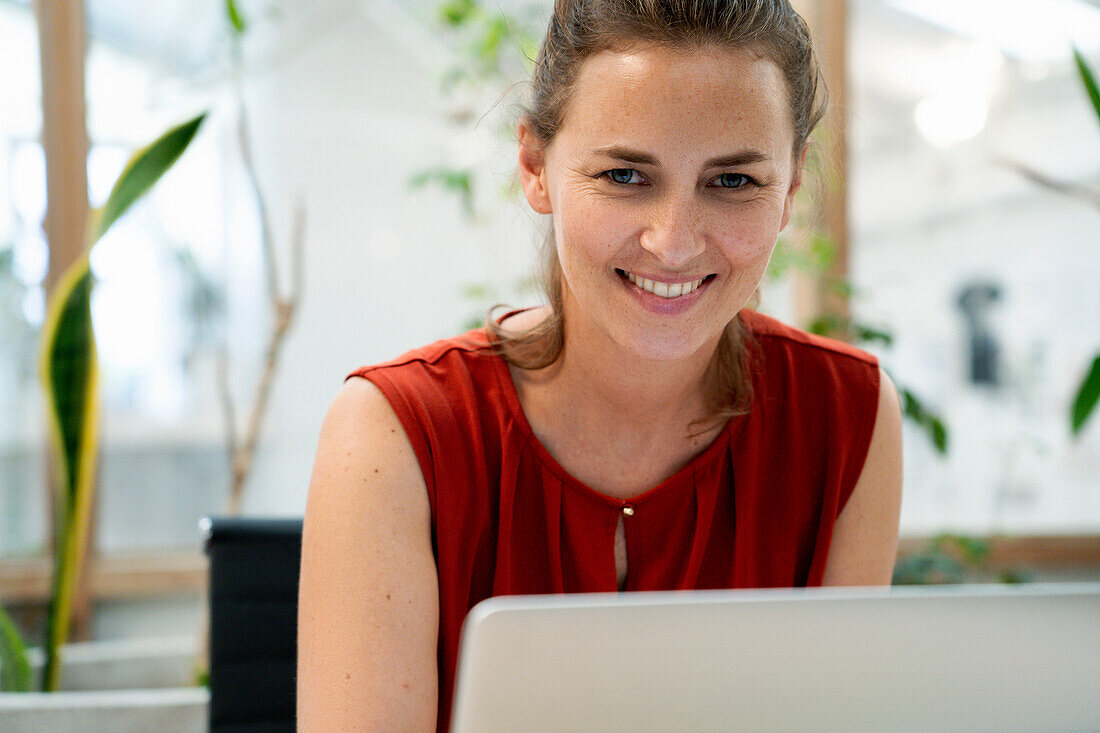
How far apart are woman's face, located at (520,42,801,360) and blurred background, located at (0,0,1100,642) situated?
124 centimetres

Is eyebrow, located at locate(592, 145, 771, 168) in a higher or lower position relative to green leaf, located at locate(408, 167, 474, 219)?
lower

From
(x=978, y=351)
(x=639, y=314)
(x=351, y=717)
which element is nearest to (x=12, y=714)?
(x=351, y=717)

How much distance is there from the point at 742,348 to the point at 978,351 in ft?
6.31

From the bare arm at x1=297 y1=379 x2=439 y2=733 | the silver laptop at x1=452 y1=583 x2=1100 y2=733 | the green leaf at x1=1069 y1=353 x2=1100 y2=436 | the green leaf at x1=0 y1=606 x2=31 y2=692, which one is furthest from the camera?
the green leaf at x1=1069 y1=353 x2=1100 y2=436

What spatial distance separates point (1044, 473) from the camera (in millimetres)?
2791

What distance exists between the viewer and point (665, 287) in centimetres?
98

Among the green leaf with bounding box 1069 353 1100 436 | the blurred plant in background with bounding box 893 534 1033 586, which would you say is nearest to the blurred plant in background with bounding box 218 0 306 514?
the blurred plant in background with bounding box 893 534 1033 586

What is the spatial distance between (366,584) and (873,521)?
0.65m

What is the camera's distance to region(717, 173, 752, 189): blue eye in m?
0.93

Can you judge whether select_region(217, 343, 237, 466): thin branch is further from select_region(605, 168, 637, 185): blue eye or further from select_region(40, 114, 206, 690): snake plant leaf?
select_region(605, 168, 637, 185): blue eye

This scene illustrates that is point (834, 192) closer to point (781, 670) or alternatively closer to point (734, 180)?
point (734, 180)

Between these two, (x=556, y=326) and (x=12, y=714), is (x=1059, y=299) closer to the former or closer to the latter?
(x=556, y=326)

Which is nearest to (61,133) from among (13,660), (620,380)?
(13,660)

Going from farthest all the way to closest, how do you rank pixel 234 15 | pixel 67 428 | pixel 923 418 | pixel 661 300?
pixel 923 418
pixel 234 15
pixel 67 428
pixel 661 300
